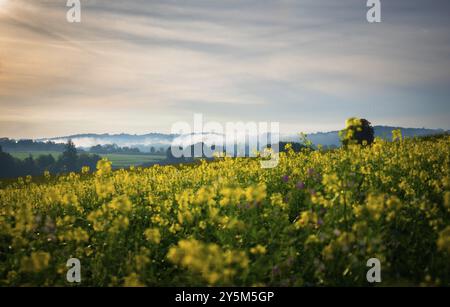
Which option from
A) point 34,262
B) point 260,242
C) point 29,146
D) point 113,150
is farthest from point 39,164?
point 34,262

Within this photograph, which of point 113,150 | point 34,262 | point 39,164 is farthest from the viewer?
point 113,150

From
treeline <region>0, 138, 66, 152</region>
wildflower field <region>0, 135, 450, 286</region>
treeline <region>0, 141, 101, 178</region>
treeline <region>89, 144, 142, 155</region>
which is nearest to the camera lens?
wildflower field <region>0, 135, 450, 286</region>

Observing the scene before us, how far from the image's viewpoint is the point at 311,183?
8.16 metres

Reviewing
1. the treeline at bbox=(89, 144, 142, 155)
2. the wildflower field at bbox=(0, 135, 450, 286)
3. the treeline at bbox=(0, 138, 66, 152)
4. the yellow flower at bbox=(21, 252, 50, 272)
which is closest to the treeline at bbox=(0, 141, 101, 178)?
the treeline at bbox=(89, 144, 142, 155)

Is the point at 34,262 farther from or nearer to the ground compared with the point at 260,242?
farther from the ground

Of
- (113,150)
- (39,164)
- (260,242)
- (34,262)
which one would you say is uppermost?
(113,150)

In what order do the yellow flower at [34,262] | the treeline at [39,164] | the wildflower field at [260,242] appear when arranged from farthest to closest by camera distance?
the treeline at [39,164]
the wildflower field at [260,242]
the yellow flower at [34,262]

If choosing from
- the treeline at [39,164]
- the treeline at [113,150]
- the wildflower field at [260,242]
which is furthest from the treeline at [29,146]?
the wildflower field at [260,242]

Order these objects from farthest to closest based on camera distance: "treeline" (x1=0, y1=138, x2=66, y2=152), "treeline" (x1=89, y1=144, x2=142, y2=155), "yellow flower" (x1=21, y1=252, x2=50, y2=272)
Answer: "treeline" (x1=0, y1=138, x2=66, y2=152) < "treeline" (x1=89, y1=144, x2=142, y2=155) < "yellow flower" (x1=21, y1=252, x2=50, y2=272)

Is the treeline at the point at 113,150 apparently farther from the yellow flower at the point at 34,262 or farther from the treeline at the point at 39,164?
the yellow flower at the point at 34,262

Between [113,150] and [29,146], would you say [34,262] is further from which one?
[29,146]

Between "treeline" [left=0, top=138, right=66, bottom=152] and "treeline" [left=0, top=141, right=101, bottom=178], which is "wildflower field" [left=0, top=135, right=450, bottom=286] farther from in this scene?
"treeline" [left=0, top=138, right=66, bottom=152]
